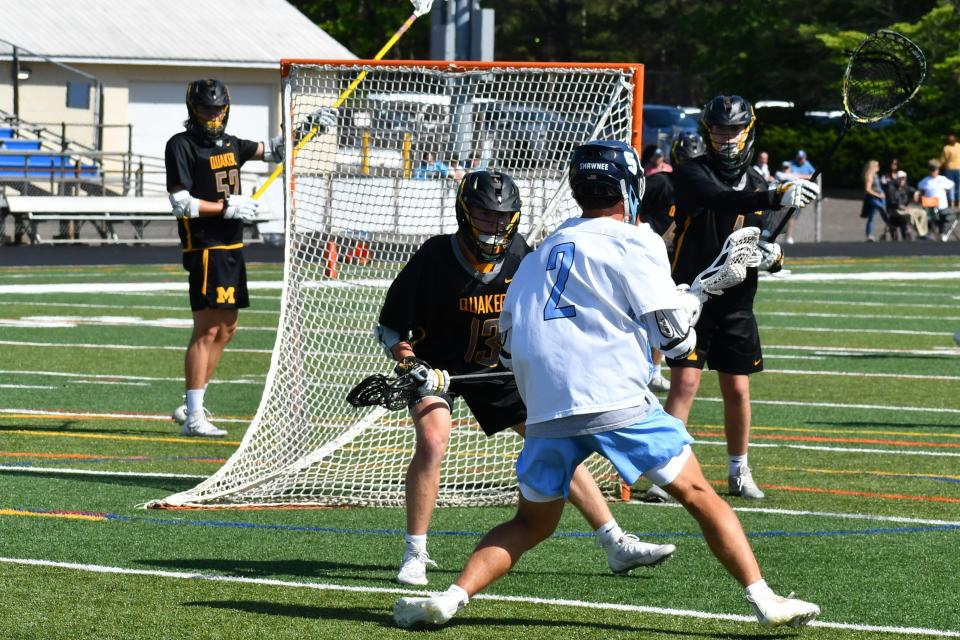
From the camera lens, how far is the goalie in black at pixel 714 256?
797 cm

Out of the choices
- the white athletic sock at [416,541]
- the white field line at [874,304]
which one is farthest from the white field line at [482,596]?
the white field line at [874,304]

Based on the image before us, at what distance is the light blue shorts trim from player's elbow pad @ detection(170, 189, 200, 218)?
4710 mm

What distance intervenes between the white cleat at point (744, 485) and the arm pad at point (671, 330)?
10.2 feet

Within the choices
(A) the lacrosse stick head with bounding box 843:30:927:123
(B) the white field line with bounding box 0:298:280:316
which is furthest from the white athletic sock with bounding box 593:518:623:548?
(B) the white field line with bounding box 0:298:280:316

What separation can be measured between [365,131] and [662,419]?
450 centimetres

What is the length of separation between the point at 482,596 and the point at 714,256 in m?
2.63

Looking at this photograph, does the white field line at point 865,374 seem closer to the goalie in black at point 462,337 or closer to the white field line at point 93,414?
the white field line at point 93,414

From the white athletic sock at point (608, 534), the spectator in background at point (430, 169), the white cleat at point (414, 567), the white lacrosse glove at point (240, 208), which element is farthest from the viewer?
the white lacrosse glove at point (240, 208)

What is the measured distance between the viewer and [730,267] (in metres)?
6.03

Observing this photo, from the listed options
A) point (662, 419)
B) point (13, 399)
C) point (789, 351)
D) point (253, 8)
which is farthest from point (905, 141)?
point (662, 419)

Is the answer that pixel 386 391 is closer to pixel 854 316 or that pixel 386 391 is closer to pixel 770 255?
pixel 770 255

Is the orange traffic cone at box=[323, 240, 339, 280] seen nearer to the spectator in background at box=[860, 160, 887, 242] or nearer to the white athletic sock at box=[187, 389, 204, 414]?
the white athletic sock at box=[187, 389, 204, 414]

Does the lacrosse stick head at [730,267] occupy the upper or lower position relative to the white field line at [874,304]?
upper

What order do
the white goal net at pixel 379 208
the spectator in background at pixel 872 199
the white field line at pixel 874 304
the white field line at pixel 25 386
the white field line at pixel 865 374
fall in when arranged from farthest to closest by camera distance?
the spectator in background at pixel 872 199 → the white field line at pixel 874 304 → the white field line at pixel 865 374 → the white field line at pixel 25 386 → the white goal net at pixel 379 208
